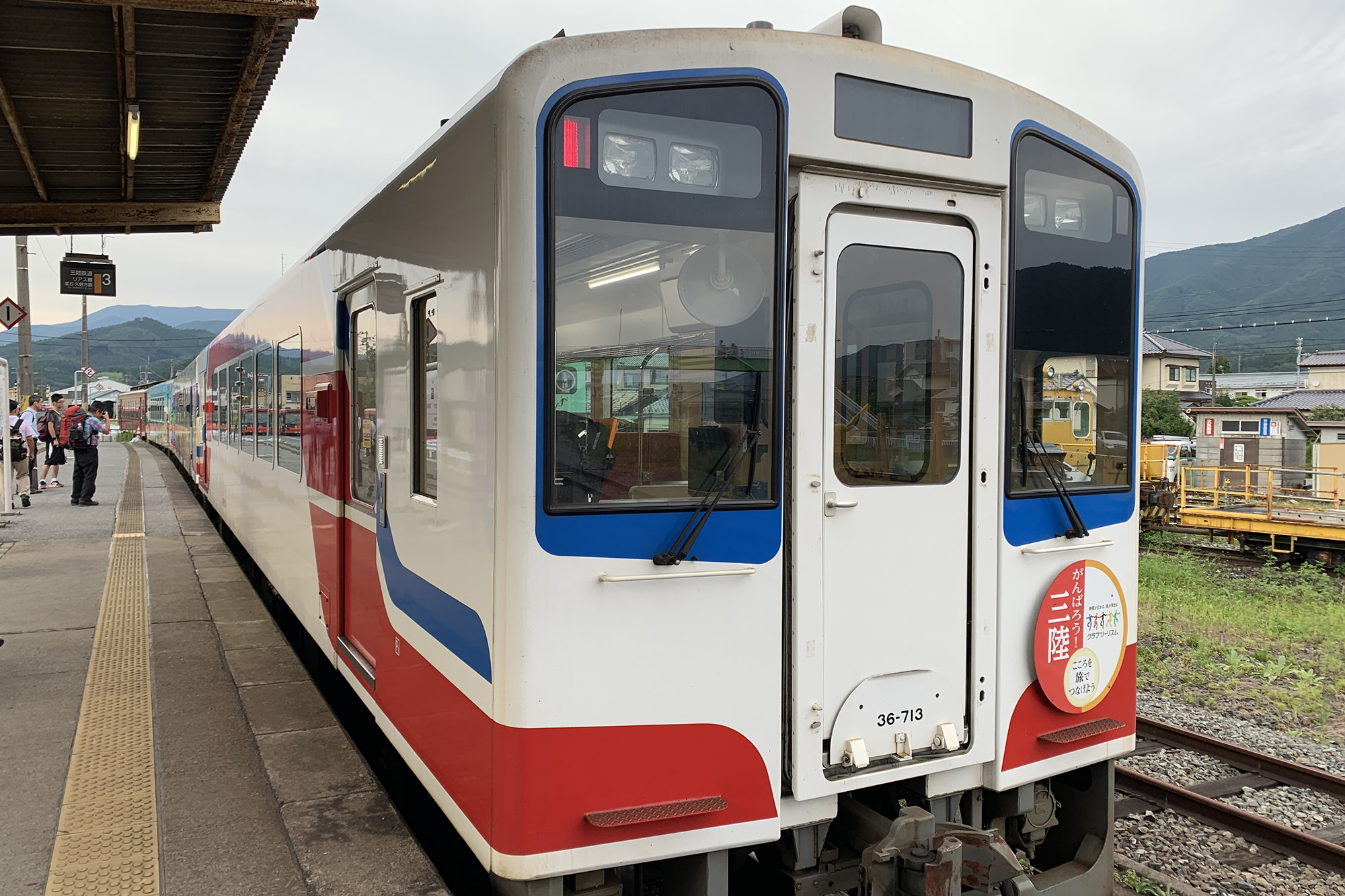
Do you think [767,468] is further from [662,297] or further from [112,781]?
[112,781]

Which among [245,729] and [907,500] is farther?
[245,729]

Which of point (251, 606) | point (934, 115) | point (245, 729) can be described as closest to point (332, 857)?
point (245, 729)

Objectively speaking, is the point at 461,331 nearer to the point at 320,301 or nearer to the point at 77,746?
the point at 320,301

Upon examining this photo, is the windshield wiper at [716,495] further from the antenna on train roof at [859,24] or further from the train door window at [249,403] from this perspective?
the train door window at [249,403]

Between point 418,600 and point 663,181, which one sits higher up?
point 663,181

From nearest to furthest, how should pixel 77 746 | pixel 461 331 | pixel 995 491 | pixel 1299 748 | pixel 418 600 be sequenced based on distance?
pixel 461 331 → pixel 995 491 → pixel 418 600 → pixel 77 746 → pixel 1299 748

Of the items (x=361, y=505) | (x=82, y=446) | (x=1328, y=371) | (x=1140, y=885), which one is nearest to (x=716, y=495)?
(x=361, y=505)

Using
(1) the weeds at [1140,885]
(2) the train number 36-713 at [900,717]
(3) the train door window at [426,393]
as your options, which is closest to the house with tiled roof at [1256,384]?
(1) the weeds at [1140,885]

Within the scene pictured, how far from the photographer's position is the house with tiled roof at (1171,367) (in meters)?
60.3

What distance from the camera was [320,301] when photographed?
5.36 metres

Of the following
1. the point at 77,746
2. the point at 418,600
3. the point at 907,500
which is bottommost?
the point at 77,746

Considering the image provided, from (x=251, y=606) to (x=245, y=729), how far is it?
3751 millimetres

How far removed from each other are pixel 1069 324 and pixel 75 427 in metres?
16.0

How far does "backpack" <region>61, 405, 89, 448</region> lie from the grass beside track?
50.1 ft
